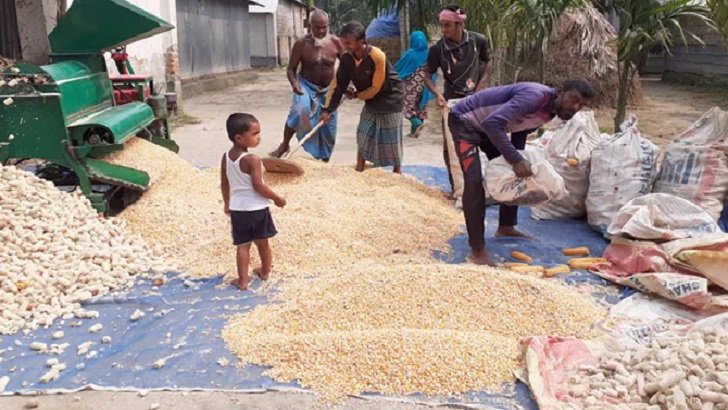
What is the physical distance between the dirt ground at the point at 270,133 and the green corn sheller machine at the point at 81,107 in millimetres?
1694

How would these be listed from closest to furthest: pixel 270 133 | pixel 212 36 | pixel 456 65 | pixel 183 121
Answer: pixel 456 65
pixel 270 133
pixel 183 121
pixel 212 36

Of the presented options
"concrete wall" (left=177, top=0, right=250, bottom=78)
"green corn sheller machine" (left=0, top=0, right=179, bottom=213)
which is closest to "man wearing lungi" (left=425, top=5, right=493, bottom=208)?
"green corn sheller machine" (left=0, top=0, right=179, bottom=213)

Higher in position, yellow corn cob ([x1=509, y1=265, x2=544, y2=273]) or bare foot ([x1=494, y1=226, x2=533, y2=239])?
yellow corn cob ([x1=509, y1=265, x2=544, y2=273])

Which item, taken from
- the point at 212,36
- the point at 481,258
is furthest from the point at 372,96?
the point at 212,36

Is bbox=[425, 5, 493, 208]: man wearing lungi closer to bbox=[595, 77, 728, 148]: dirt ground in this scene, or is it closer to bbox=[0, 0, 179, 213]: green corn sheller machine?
bbox=[0, 0, 179, 213]: green corn sheller machine

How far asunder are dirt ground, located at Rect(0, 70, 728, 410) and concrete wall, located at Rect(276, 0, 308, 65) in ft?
20.3

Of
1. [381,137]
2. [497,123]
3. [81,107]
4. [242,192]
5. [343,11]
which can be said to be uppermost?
[343,11]

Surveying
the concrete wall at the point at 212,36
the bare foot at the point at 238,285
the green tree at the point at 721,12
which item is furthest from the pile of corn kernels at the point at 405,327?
the concrete wall at the point at 212,36

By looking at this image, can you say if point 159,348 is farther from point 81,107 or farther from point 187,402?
point 81,107

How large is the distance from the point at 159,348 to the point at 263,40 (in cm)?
2201

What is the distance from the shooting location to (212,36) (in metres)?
16.4

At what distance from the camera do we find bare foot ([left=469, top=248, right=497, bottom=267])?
3.79m

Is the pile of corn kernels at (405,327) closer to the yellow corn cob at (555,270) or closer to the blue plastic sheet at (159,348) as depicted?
the blue plastic sheet at (159,348)

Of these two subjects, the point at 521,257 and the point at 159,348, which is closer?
the point at 159,348
